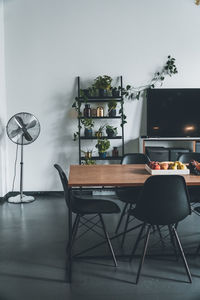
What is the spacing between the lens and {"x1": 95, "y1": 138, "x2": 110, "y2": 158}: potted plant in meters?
5.27

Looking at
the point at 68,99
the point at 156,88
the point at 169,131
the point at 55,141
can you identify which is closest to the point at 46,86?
the point at 68,99

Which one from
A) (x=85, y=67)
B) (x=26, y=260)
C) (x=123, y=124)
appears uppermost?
(x=85, y=67)

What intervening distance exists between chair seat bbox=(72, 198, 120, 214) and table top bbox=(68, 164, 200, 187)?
0.91ft

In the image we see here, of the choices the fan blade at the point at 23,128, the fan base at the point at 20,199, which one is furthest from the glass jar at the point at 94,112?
the fan base at the point at 20,199

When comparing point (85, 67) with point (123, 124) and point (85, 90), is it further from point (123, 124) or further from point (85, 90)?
point (123, 124)

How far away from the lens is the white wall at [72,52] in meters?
5.36

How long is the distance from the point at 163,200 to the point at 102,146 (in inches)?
111

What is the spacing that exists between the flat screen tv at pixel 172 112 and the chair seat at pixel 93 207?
2.61 m

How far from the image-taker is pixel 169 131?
5.48 metres

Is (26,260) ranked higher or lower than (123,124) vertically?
lower

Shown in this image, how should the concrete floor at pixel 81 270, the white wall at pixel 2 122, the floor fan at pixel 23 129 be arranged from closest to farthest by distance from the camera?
the concrete floor at pixel 81 270 → the floor fan at pixel 23 129 → the white wall at pixel 2 122

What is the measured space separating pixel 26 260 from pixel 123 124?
301 centimetres

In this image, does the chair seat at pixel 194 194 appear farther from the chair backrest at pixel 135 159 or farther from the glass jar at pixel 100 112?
the glass jar at pixel 100 112

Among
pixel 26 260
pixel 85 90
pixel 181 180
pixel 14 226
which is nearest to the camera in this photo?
pixel 181 180
